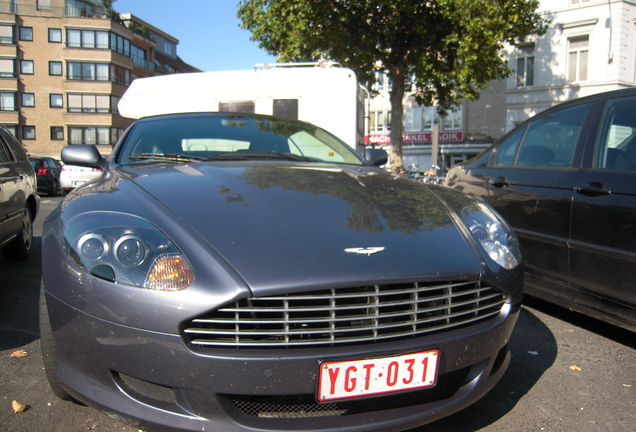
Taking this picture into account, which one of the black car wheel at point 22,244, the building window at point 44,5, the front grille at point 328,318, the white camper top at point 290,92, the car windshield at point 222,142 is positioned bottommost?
the black car wheel at point 22,244

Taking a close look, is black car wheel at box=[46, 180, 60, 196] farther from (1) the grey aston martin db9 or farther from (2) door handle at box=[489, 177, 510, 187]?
(1) the grey aston martin db9

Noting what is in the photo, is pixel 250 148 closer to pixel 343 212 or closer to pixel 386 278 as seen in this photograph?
pixel 343 212

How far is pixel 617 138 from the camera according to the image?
10.9ft

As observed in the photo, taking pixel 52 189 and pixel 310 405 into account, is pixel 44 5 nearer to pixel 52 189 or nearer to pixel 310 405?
pixel 52 189

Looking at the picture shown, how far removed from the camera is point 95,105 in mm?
48031

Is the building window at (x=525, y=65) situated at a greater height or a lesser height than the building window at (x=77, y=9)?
lesser

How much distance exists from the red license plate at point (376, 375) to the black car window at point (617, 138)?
2.05m

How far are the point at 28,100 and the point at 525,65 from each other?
133 feet

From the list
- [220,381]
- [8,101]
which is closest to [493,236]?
[220,381]

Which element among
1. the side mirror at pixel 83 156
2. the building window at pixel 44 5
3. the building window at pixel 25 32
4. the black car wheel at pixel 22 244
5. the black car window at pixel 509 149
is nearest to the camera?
the side mirror at pixel 83 156

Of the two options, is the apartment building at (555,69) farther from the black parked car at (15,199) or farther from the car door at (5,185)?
the car door at (5,185)

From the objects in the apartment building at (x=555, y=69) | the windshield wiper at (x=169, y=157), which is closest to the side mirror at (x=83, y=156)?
the windshield wiper at (x=169, y=157)

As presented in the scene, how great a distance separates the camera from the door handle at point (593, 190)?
10.5ft

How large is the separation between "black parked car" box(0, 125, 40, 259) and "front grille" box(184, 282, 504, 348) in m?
3.81
